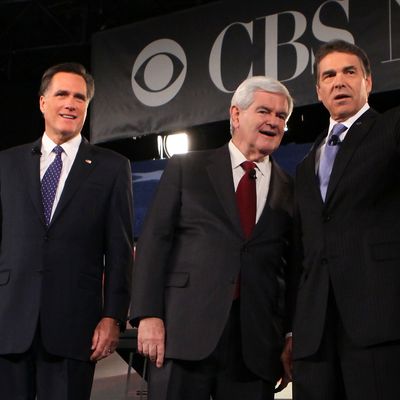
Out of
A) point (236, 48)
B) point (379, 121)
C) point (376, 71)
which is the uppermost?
point (236, 48)

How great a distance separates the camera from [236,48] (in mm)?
4613

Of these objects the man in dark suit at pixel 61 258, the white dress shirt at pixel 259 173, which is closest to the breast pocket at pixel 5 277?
the man in dark suit at pixel 61 258

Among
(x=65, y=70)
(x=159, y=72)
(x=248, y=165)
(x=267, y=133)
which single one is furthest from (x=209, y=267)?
(x=159, y=72)

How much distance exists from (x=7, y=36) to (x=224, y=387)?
472cm

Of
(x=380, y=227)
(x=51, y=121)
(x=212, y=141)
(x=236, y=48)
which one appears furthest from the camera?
(x=212, y=141)

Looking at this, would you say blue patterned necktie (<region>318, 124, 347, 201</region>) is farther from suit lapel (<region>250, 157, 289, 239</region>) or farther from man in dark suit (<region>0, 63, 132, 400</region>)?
man in dark suit (<region>0, 63, 132, 400</region>)

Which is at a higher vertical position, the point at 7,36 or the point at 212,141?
the point at 7,36

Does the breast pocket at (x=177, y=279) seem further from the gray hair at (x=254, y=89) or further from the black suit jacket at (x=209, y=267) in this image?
the gray hair at (x=254, y=89)

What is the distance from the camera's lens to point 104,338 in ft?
7.70

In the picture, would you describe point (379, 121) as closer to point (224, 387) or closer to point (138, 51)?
point (224, 387)

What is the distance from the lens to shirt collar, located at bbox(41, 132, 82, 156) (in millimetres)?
2545

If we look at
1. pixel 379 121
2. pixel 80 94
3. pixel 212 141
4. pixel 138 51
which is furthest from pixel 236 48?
pixel 379 121

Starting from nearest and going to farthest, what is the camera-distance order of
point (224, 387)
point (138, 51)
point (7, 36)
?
point (224, 387)
point (138, 51)
point (7, 36)

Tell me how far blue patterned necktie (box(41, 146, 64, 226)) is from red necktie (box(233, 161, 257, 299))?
57 centimetres
